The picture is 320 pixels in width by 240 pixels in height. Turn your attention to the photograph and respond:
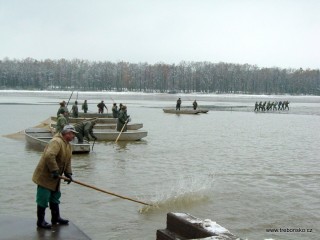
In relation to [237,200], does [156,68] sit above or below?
above

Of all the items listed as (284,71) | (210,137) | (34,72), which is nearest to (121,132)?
(210,137)

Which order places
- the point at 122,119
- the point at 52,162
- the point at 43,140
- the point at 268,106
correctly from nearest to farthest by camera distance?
the point at 52,162 → the point at 43,140 → the point at 122,119 → the point at 268,106

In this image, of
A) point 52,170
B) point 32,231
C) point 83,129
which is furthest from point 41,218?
point 83,129

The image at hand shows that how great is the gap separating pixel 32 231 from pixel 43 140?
11241mm

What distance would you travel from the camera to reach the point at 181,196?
10609 mm

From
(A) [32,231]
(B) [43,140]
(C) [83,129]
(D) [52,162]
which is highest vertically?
(D) [52,162]

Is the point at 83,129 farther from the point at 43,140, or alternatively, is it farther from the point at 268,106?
the point at 268,106

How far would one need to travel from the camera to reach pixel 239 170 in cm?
1482

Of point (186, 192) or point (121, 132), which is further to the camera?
point (121, 132)

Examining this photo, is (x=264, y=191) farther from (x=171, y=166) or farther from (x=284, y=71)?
(x=284, y=71)

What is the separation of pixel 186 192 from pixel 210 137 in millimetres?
13999

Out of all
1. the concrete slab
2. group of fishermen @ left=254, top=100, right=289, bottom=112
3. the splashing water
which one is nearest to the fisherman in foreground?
the concrete slab

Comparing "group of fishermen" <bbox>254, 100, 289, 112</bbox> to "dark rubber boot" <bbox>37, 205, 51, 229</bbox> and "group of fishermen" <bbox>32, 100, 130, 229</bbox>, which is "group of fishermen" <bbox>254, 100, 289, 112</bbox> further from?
"dark rubber boot" <bbox>37, 205, 51, 229</bbox>

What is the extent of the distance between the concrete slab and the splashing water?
97.4 inches
